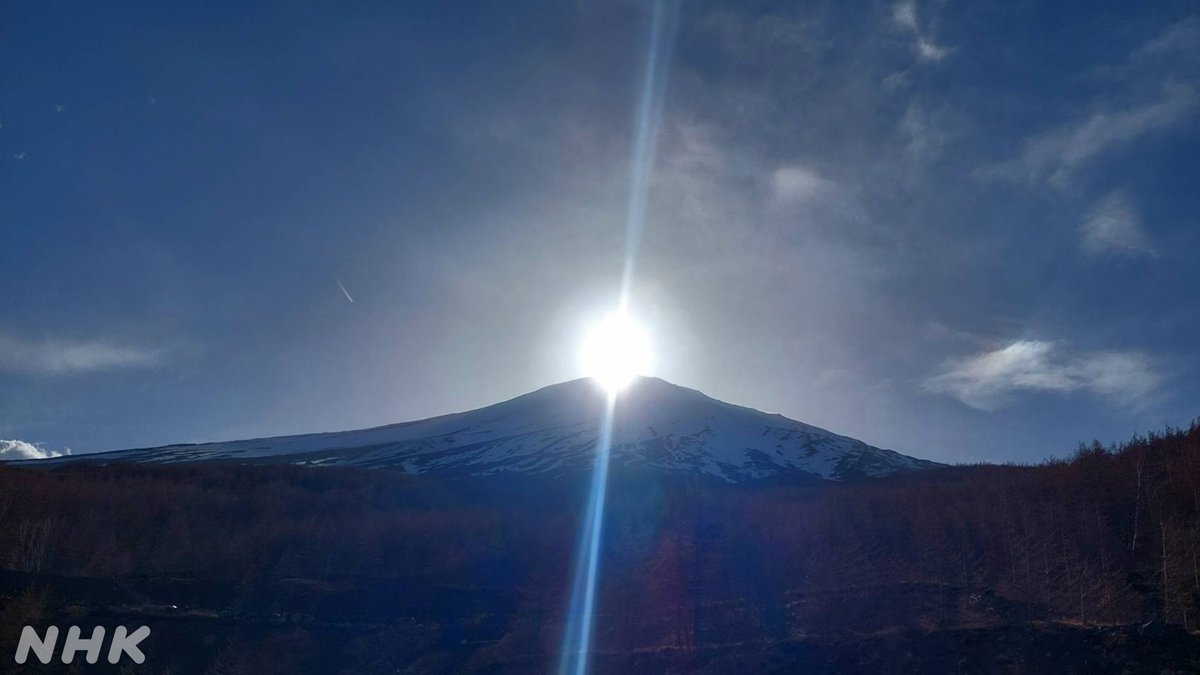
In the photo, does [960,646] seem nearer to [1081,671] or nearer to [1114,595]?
[1081,671]

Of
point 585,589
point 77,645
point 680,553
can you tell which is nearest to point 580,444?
point 585,589

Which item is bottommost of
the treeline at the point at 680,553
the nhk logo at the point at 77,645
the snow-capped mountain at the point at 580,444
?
the nhk logo at the point at 77,645

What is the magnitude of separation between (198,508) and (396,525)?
2195cm

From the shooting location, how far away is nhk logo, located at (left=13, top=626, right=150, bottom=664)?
126 feet

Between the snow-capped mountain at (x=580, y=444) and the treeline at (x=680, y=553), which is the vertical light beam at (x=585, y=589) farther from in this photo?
the snow-capped mountain at (x=580, y=444)

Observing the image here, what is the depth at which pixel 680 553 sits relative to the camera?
64.5 metres

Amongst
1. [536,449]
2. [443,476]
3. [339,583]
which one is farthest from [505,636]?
[536,449]

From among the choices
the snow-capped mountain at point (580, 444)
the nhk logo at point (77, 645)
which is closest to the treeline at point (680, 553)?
the nhk logo at point (77, 645)

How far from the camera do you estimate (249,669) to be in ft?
148

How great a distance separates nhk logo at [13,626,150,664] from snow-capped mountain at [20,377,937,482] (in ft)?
327

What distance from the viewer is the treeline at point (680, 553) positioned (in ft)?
169

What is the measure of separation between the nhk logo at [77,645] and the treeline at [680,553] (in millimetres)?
16480

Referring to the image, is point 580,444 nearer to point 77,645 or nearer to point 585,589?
point 585,589

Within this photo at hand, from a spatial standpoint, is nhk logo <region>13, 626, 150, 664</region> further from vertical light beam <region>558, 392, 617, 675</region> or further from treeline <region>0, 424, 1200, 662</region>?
vertical light beam <region>558, 392, 617, 675</region>
